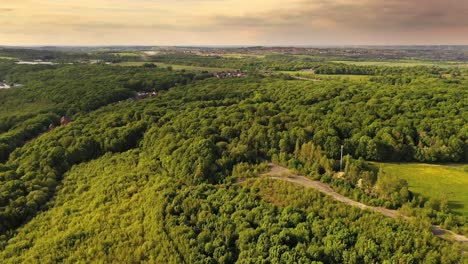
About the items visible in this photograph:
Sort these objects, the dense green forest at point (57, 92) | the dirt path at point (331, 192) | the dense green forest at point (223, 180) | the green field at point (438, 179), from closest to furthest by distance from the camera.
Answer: the dirt path at point (331, 192) → the dense green forest at point (223, 180) → the green field at point (438, 179) → the dense green forest at point (57, 92)

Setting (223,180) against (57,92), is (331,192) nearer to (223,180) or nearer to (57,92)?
(223,180)

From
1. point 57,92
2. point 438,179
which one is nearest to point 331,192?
point 438,179

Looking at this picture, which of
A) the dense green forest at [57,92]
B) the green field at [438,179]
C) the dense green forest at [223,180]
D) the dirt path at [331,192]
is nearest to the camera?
the dirt path at [331,192]

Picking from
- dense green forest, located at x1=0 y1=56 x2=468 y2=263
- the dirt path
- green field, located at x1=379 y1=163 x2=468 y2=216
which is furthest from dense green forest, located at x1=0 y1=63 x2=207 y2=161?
green field, located at x1=379 y1=163 x2=468 y2=216

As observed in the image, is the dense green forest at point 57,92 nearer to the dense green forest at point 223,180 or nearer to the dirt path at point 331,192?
the dense green forest at point 223,180

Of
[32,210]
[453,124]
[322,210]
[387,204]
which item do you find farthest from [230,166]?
[453,124]

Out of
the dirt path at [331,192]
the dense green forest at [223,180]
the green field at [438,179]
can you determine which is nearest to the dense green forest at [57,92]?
the dense green forest at [223,180]

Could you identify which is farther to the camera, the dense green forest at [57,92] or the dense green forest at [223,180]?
the dense green forest at [57,92]

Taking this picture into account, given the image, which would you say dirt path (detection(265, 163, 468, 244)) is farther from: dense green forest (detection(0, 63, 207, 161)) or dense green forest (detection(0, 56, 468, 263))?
dense green forest (detection(0, 63, 207, 161))

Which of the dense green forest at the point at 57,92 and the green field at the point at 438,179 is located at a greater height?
the dense green forest at the point at 57,92
